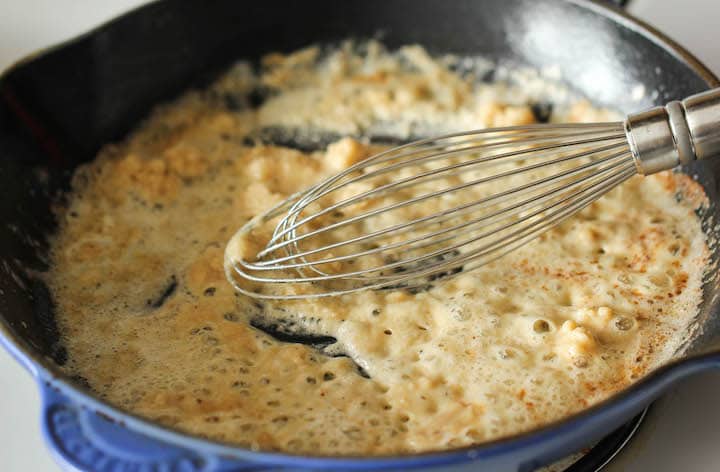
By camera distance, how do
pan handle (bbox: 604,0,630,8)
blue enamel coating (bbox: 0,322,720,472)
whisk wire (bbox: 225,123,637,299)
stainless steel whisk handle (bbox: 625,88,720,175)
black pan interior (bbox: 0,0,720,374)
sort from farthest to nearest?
pan handle (bbox: 604,0,630,8), black pan interior (bbox: 0,0,720,374), whisk wire (bbox: 225,123,637,299), stainless steel whisk handle (bbox: 625,88,720,175), blue enamel coating (bbox: 0,322,720,472)

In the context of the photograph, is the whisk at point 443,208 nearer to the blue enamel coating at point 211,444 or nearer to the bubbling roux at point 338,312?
the bubbling roux at point 338,312

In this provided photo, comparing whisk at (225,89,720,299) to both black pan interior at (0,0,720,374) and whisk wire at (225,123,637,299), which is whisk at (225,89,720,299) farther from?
black pan interior at (0,0,720,374)

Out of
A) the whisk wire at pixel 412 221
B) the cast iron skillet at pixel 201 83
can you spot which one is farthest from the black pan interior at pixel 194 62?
the whisk wire at pixel 412 221

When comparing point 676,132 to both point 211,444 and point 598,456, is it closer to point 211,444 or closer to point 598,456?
point 598,456

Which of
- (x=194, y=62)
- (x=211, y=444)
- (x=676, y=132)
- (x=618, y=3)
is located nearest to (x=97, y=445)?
(x=211, y=444)

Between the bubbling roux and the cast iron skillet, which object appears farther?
the bubbling roux

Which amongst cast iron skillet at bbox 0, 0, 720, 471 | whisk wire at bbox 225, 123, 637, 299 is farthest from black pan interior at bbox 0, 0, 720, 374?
whisk wire at bbox 225, 123, 637, 299
